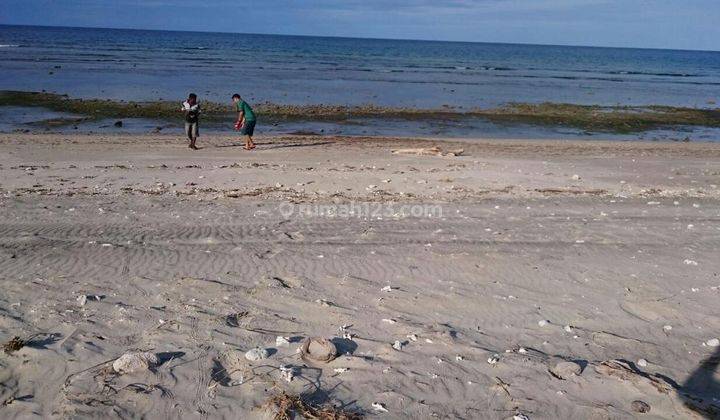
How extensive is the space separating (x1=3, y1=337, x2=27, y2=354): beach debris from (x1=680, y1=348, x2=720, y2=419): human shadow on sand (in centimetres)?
495

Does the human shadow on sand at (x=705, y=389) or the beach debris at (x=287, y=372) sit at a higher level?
the human shadow on sand at (x=705, y=389)

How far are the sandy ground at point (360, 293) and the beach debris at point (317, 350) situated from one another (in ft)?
0.26

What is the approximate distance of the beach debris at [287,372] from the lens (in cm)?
445

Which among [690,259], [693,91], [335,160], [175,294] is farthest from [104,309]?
[693,91]

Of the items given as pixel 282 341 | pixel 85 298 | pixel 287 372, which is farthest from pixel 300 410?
pixel 85 298

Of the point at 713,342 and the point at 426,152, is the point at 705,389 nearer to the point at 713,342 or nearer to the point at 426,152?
the point at 713,342

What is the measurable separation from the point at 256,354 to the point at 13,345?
1821mm

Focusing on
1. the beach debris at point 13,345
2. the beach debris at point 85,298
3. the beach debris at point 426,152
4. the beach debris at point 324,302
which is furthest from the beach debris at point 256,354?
the beach debris at point 426,152

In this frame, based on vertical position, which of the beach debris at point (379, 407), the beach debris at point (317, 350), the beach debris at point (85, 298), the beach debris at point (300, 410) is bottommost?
the beach debris at point (85, 298)

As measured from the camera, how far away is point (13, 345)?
459 centimetres

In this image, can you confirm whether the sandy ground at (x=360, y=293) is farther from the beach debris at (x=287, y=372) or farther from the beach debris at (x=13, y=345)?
the beach debris at (x=13, y=345)

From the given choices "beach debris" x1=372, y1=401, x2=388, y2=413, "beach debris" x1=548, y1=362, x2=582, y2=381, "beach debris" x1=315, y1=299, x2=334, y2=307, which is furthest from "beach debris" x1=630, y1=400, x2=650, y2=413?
"beach debris" x1=315, y1=299, x2=334, y2=307

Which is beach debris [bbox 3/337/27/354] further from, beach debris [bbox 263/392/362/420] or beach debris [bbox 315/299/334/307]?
beach debris [bbox 315/299/334/307]

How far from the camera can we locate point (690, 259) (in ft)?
25.4
